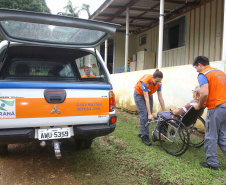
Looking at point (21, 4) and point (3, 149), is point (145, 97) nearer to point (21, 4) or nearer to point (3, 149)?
point (3, 149)

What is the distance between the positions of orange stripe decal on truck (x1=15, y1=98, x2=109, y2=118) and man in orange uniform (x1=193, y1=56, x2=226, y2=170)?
4.60 feet

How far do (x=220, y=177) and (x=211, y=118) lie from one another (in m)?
0.78

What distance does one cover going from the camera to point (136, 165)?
9.92 feet

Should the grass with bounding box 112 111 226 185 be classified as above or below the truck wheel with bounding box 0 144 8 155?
below

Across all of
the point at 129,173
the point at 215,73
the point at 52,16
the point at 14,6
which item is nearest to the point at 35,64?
the point at 52,16

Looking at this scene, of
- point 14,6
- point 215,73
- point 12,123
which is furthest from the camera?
point 14,6

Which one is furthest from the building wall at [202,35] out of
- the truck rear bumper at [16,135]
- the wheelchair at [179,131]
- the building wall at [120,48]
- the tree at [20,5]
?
the tree at [20,5]

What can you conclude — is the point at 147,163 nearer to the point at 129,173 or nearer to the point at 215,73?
the point at 129,173

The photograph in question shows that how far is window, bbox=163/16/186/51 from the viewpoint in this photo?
859 cm

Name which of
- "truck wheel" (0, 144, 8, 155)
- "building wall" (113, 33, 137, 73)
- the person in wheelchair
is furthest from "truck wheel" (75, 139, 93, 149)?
"building wall" (113, 33, 137, 73)

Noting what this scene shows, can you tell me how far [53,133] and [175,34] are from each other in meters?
8.21

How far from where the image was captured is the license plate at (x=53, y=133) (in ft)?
8.14

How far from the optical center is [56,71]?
402 centimetres

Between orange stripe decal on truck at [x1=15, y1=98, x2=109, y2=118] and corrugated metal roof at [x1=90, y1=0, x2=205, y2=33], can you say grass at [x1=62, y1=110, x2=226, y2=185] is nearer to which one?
orange stripe decal on truck at [x1=15, y1=98, x2=109, y2=118]
